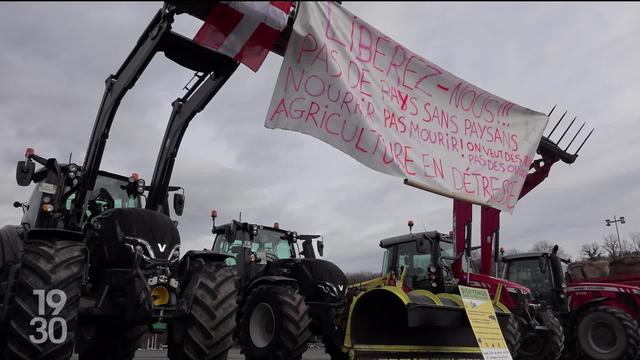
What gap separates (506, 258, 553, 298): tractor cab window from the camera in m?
11.8

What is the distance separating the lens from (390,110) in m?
4.45

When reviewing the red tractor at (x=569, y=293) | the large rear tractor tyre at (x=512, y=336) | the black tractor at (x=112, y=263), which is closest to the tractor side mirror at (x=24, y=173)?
the black tractor at (x=112, y=263)

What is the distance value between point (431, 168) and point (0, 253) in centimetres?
431

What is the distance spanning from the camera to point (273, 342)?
727cm

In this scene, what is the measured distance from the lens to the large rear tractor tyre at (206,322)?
540 cm

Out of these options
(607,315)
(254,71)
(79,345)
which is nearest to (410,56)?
(254,71)

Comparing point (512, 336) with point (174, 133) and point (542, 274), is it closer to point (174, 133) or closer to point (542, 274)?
point (542, 274)

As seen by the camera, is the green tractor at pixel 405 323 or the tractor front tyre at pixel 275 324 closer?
the green tractor at pixel 405 323

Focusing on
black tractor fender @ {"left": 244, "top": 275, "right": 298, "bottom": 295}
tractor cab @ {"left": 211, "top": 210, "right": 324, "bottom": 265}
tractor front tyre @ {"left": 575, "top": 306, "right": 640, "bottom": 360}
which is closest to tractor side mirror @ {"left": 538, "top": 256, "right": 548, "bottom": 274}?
tractor front tyre @ {"left": 575, "top": 306, "right": 640, "bottom": 360}

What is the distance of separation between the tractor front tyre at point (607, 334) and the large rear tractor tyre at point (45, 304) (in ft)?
32.0

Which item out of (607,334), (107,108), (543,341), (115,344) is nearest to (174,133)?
(107,108)

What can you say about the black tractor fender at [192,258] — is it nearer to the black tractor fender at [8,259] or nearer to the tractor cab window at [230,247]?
the black tractor fender at [8,259]

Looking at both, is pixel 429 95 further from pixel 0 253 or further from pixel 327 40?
pixel 0 253

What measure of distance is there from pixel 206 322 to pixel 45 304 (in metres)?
1.49
